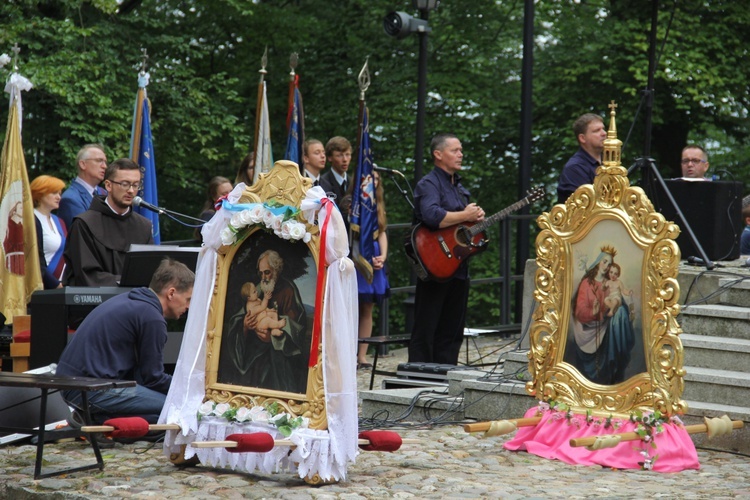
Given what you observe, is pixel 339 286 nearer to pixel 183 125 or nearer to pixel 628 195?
pixel 628 195

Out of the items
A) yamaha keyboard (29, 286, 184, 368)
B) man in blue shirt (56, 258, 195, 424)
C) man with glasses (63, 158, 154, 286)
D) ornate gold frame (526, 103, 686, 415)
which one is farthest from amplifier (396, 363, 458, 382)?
man in blue shirt (56, 258, 195, 424)

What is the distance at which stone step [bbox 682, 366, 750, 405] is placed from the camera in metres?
8.43

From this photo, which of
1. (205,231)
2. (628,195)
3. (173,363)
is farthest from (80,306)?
(628,195)

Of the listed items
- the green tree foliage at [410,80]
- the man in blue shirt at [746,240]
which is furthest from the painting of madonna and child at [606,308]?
the green tree foliage at [410,80]

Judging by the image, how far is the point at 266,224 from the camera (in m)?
7.15

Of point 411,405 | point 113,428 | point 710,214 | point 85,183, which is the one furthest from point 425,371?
point 113,428

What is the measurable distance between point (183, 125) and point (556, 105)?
642cm

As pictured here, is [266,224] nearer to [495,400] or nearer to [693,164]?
[495,400]

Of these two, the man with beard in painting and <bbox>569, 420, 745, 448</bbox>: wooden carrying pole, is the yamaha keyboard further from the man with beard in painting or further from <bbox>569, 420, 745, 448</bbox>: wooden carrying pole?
<bbox>569, 420, 745, 448</bbox>: wooden carrying pole

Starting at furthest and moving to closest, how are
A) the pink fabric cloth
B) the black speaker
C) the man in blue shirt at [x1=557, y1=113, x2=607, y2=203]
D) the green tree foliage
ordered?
the green tree foliage, the black speaker, the man in blue shirt at [x1=557, y1=113, x2=607, y2=203], the pink fabric cloth

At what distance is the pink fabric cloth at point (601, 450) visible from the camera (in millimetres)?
7629

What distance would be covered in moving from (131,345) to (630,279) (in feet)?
10.5

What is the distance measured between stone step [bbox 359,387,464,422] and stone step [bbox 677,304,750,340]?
1.84 metres

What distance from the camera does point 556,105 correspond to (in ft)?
67.0
